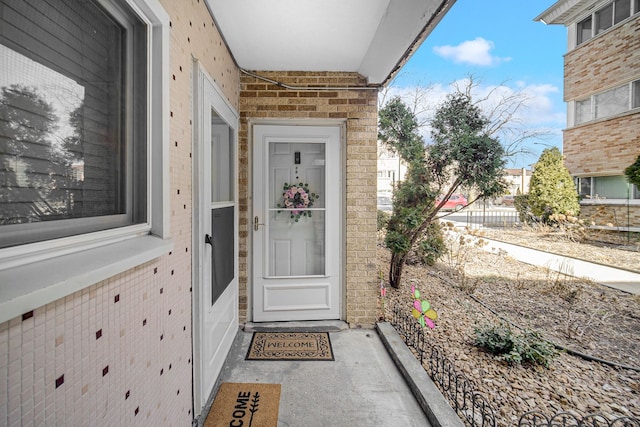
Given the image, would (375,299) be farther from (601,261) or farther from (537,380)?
(601,261)

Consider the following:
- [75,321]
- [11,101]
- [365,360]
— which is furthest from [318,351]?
[11,101]

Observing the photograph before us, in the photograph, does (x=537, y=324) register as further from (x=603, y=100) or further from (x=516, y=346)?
(x=603, y=100)

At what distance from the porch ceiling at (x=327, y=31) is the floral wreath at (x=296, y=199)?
1172mm

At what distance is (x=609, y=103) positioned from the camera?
244 centimetres

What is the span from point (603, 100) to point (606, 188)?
72cm

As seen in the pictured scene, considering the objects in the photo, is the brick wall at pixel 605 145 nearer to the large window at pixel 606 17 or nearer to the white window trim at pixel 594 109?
the white window trim at pixel 594 109

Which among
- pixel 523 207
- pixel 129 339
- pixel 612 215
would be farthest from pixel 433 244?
pixel 129 339

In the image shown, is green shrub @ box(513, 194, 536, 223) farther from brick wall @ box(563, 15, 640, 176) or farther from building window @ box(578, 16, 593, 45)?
building window @ box(578, 16, 593, 45)

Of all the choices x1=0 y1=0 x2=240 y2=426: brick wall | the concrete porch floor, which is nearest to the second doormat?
the concrete porch floor

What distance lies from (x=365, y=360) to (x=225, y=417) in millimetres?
1163

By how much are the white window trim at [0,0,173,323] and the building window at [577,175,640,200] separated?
297 centimetres

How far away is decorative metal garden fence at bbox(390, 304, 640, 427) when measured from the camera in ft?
4.97

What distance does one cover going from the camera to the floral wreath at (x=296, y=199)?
10.3ft

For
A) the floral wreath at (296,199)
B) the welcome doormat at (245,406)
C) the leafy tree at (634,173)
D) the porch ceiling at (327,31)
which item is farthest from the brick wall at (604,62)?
the welcome doormat at (245,406)
